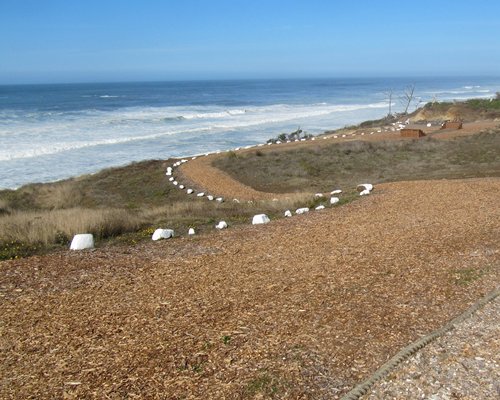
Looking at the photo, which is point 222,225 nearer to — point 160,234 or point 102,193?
point 160,234

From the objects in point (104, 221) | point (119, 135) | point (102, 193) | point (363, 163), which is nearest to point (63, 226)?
point (104, 221)

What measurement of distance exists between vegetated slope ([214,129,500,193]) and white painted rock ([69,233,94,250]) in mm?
9107

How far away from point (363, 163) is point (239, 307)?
634 inches

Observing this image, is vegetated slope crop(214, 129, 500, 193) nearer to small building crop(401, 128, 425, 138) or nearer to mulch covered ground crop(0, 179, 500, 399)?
small building crop(401, 128, 425, 138)

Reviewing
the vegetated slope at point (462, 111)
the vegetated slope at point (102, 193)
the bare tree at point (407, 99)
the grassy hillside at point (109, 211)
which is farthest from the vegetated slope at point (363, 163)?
the bare tree at point (407, 99)

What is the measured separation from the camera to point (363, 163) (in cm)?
2120

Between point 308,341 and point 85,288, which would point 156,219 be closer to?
point 85,288

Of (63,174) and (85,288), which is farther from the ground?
(85,288)

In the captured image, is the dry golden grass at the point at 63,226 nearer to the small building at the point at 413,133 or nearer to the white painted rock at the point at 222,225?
the white painted rock at the point at 222,225

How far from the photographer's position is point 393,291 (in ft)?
20.4

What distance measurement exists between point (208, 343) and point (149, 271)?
2455 millimetres

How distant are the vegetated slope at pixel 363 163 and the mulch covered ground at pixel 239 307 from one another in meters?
8.78

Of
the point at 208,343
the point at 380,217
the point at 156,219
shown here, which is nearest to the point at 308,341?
the point at 208,343

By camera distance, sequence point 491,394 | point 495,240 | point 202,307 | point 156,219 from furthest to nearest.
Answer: point 156,219 < point 495,240 < point 202,307 < point 491,394
